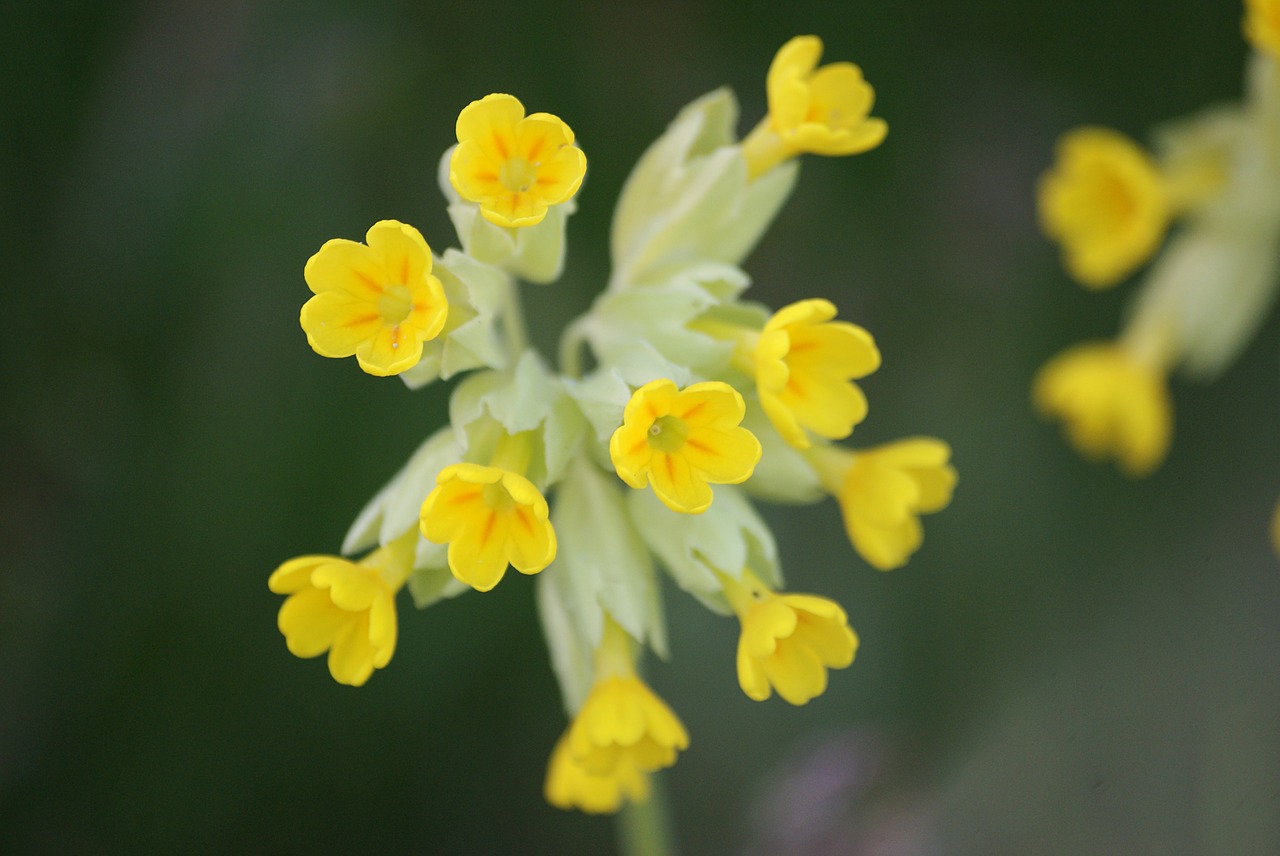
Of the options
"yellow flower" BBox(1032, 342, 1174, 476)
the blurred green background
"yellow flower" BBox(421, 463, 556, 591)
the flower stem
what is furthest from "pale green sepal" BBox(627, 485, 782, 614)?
"yellow flower" BBox(1032, 342, 1174, 476)

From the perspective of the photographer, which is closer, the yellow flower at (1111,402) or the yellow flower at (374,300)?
the yellow flower at (374,300)

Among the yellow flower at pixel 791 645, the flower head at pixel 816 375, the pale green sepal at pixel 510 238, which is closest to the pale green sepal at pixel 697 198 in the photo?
the pale green sepal at pixel 510 238

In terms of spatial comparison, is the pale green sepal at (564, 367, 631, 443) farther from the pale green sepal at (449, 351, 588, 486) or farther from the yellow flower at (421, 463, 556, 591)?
the yellow flower at (421, 463, 556, 591)

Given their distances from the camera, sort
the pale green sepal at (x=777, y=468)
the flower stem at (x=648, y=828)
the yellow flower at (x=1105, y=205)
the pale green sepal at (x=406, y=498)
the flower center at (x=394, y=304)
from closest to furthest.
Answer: the flower center at (x=394, y=304) → the pale green sepal at (x=406, y=498) → the pale green sepal at (x=777, y=468) → the flower stem at (x=648, y=828) → the yellow flower at (x=1105, y=205)

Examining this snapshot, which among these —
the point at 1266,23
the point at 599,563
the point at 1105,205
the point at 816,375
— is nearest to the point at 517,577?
the point at 599,563

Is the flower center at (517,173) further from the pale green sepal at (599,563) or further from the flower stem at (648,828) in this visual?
the flower stem at (648,828)
